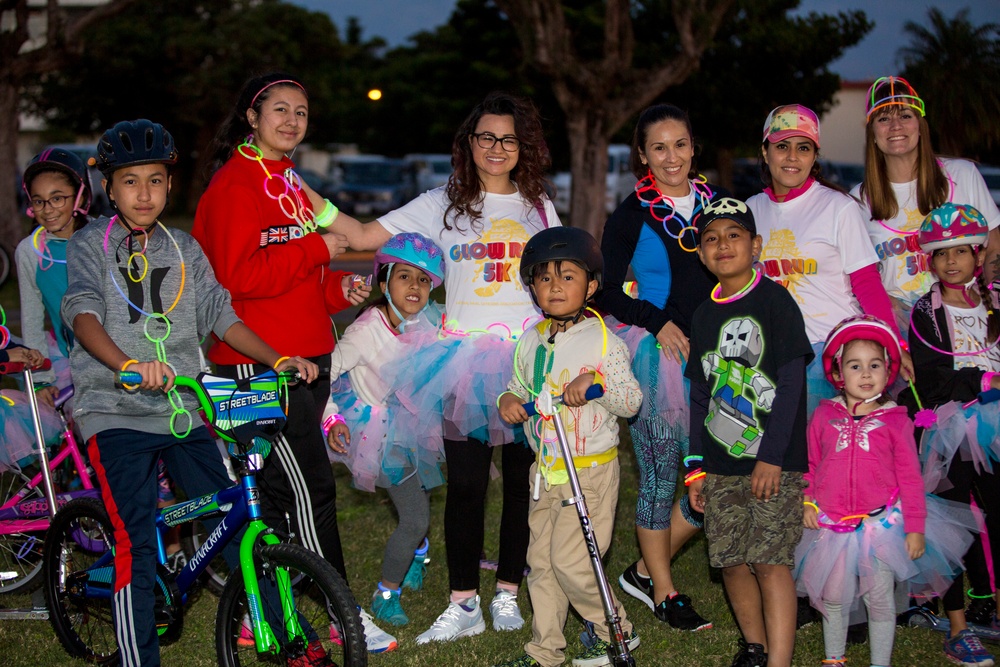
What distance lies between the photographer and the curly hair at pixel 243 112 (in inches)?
179

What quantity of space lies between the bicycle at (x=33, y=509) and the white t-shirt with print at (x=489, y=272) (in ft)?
6.99

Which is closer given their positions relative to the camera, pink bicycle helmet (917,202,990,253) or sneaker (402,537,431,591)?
pink bicycle helmet (917,202,990,253)

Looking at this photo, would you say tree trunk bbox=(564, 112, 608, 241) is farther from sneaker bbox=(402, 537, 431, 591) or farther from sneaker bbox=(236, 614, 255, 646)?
sneaker bbox=(236, 614, 255, 646)

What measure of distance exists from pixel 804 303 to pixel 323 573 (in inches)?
100

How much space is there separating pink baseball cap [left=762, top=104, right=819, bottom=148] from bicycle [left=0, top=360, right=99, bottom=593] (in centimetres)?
384

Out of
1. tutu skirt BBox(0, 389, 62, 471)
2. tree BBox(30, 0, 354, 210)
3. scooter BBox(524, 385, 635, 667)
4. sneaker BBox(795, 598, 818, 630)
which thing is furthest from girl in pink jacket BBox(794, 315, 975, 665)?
tree BBox(30, 0, 354, 210)

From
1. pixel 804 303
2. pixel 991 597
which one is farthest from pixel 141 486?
pixel 991 597

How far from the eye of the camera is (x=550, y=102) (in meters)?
29.1

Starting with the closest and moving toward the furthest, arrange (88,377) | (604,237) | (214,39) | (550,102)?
(88,377) < (604,237) < (550,102) < (214,39)

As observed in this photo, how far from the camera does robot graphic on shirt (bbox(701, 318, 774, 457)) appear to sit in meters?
4.14

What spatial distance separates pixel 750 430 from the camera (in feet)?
13.6

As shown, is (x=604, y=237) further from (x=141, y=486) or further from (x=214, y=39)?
(x=214, y=39)

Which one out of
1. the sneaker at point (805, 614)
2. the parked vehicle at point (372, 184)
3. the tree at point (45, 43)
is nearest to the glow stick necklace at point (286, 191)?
the sneaker at point (805, 614)

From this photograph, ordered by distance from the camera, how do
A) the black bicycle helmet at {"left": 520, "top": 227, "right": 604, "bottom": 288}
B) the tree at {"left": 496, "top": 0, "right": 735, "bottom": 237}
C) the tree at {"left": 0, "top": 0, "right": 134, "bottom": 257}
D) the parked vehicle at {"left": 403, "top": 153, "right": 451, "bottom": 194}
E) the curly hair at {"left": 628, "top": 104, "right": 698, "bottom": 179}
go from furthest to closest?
1. the parked vehicle at {"left": 403, "top": 153, "right": 451, "bottom": 194}
2. the tree at {"left": 0, "top": 0, "right": 134, "bottom": 257}
3. the tree at {"left": 496, "top": 0, "right": 735, "bottom": 237}
4. the curly hair at {"left": 628, "top": 104, "right": 698, "bottom": 179}
5. the black bicycle helmet at {"left": 520, "top": 227, "right": 604, "bottom": 288}
